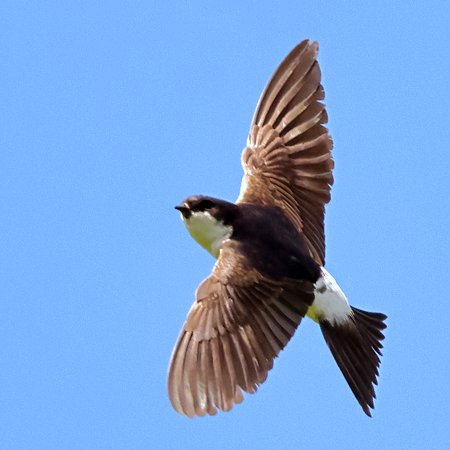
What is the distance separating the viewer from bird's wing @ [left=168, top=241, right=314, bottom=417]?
Result: 9328 mm

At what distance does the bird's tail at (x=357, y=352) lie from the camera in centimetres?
999

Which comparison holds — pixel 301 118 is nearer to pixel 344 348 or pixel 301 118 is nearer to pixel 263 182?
pixel 263 182

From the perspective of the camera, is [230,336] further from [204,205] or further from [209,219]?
[204,205]

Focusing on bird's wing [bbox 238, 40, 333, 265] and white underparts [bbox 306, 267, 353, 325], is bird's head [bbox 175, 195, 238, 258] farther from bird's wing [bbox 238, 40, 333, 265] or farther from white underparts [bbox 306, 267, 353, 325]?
white underparts [bbox 306, 267, 353, 325]

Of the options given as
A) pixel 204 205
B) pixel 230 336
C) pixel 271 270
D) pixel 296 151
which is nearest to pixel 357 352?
pixel 271 270

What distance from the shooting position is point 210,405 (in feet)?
30.6

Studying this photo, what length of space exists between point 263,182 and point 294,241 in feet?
2.36

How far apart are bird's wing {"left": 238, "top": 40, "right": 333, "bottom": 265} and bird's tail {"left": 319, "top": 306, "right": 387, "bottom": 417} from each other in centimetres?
64

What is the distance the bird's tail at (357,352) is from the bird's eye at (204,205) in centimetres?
96

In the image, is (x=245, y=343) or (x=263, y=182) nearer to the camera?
(x=245, y=343)

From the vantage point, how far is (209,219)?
1008cm

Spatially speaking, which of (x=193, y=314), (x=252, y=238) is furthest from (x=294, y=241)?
(x=193, y=314)

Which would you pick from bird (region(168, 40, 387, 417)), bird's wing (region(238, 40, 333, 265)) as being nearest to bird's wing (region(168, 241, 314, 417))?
bird (region(168, 40, 387, 417))

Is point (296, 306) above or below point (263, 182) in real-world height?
below
